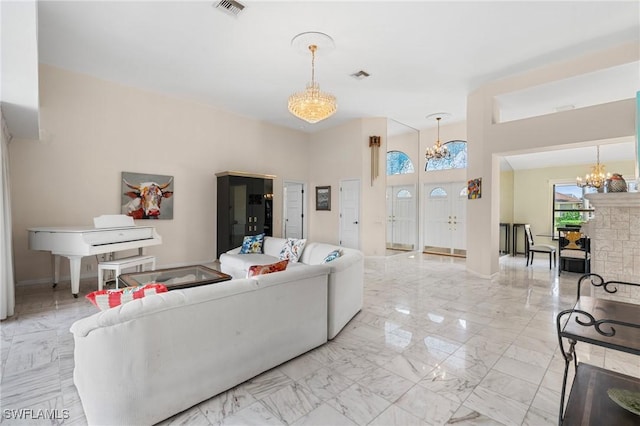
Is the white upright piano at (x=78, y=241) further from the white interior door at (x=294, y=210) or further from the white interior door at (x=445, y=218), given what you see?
the white interior door at (x=445, y=218)

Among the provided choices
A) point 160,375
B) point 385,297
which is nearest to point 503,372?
point 385,297

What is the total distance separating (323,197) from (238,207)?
2.59 m

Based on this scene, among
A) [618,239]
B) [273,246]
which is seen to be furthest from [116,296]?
[618,239]

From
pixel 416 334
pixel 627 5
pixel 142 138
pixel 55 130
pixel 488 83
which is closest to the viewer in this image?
pixel 416 334

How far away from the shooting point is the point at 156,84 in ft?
17.6

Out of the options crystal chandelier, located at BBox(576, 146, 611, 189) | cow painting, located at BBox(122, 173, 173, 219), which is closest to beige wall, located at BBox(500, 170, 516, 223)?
crystal chandelier, located at BBox(576, 146, 611, 189)

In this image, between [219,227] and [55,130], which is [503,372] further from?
[55,130]

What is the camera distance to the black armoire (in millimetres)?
6250

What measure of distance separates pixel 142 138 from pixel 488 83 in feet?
20.9

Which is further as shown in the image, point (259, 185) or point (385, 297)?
point (259, 185)

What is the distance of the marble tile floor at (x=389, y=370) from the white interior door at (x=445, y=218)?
13.1ft

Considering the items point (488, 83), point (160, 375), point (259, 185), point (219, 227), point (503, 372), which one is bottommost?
point (503, 372)

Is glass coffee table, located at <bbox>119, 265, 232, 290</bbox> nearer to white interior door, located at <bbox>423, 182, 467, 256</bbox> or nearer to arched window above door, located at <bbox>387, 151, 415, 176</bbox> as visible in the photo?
white interior door, located at <bbox>423, 182, 467, 256</bbox>

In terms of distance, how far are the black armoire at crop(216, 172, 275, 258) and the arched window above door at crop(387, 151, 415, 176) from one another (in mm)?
4365
